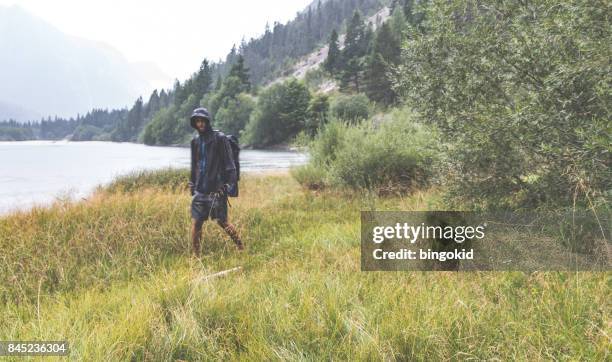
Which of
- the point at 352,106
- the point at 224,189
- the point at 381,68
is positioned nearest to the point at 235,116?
the point at 381,68

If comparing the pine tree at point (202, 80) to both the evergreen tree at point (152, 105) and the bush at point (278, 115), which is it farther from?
Result: the evergreen tree at point (152, 105)

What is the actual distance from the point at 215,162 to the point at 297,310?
11.6ft

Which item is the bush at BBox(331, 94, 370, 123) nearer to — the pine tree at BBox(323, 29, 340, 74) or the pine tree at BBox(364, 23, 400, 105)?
the pine tree at BBox(364, 23, 400, 105)

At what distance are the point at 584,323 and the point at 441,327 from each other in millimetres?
1182

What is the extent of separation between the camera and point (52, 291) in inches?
180

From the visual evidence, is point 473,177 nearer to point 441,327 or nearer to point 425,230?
point 425,230

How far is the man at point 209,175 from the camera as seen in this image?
5793 millimetres

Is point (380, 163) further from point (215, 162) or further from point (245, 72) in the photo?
point (245, 72)

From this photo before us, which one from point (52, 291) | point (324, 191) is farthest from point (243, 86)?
point (52, 291)

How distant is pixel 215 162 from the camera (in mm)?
5855

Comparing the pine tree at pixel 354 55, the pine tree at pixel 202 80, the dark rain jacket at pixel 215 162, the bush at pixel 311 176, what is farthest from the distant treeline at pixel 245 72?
the dark rain jacket at pixel 215 162

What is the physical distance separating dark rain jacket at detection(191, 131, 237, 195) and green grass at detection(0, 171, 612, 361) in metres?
1.33

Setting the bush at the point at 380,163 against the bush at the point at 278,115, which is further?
the bush at the point at 278,115

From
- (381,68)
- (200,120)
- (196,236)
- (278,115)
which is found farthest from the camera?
(278,115)
